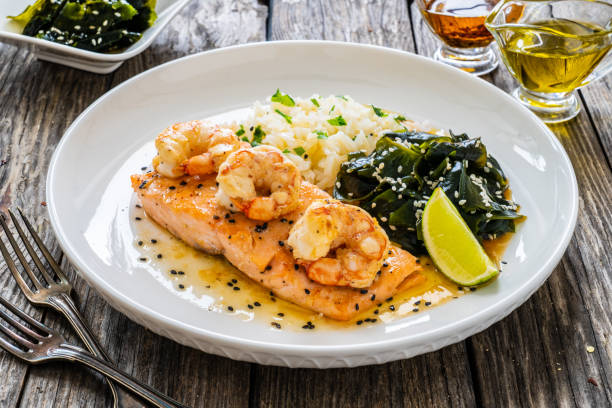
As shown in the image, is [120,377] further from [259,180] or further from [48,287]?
[259,180]

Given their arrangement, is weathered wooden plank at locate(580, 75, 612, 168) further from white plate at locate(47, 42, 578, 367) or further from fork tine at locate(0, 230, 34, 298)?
fork tine at locate(0, 230, 34, 298)

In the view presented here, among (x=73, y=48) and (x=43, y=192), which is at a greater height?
(x=73, y=48)

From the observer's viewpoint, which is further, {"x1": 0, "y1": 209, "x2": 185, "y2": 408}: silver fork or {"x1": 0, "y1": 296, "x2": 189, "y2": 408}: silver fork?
{"x1": 0, "y1": 209, "x2": 185, "y2": 408}: silver fork

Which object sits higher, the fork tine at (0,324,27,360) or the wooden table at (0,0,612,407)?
the fork tine at (0,324,27,360)

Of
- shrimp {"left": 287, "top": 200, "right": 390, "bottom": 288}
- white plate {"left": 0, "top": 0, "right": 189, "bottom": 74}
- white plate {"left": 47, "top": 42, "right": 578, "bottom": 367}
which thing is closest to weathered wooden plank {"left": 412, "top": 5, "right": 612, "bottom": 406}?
white plate {"left": 47, "top": 42, "right": 578, "bottom": 367}

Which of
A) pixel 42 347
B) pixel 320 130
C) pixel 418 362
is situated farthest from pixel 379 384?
pixel 320 130

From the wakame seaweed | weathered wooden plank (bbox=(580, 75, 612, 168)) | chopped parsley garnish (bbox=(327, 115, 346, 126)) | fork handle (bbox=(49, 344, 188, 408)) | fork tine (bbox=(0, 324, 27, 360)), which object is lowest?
weathered wooden plank (bbox=(580, 75, 612, 168))
